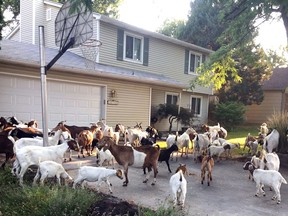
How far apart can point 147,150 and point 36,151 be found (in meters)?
2.39

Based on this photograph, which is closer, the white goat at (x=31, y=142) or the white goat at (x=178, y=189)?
the white goat at (x=178, y=189)

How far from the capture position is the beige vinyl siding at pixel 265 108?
100 feet

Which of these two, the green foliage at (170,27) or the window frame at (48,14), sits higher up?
the green foliage at (170,27)

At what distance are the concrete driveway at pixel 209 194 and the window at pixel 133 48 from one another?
10.7m

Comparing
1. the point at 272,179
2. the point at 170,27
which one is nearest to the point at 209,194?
the point at 272,179

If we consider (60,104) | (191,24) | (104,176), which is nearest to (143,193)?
(104,176)

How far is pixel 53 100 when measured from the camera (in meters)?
12.5

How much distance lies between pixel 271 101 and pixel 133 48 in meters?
19.1

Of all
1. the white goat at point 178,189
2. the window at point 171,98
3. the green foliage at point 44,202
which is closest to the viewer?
the green foliage at point 44,202

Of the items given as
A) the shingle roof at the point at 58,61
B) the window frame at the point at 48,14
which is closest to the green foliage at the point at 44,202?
the shingle roof at the point at 58,61

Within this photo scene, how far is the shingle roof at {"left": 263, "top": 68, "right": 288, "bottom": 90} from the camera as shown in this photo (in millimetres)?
30439

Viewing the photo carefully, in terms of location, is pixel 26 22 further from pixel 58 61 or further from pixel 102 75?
pixel 102 75

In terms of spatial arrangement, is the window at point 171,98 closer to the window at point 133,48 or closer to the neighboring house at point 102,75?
the neighboring house at point 102,75

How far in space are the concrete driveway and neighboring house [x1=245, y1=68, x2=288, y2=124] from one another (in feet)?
80.4
